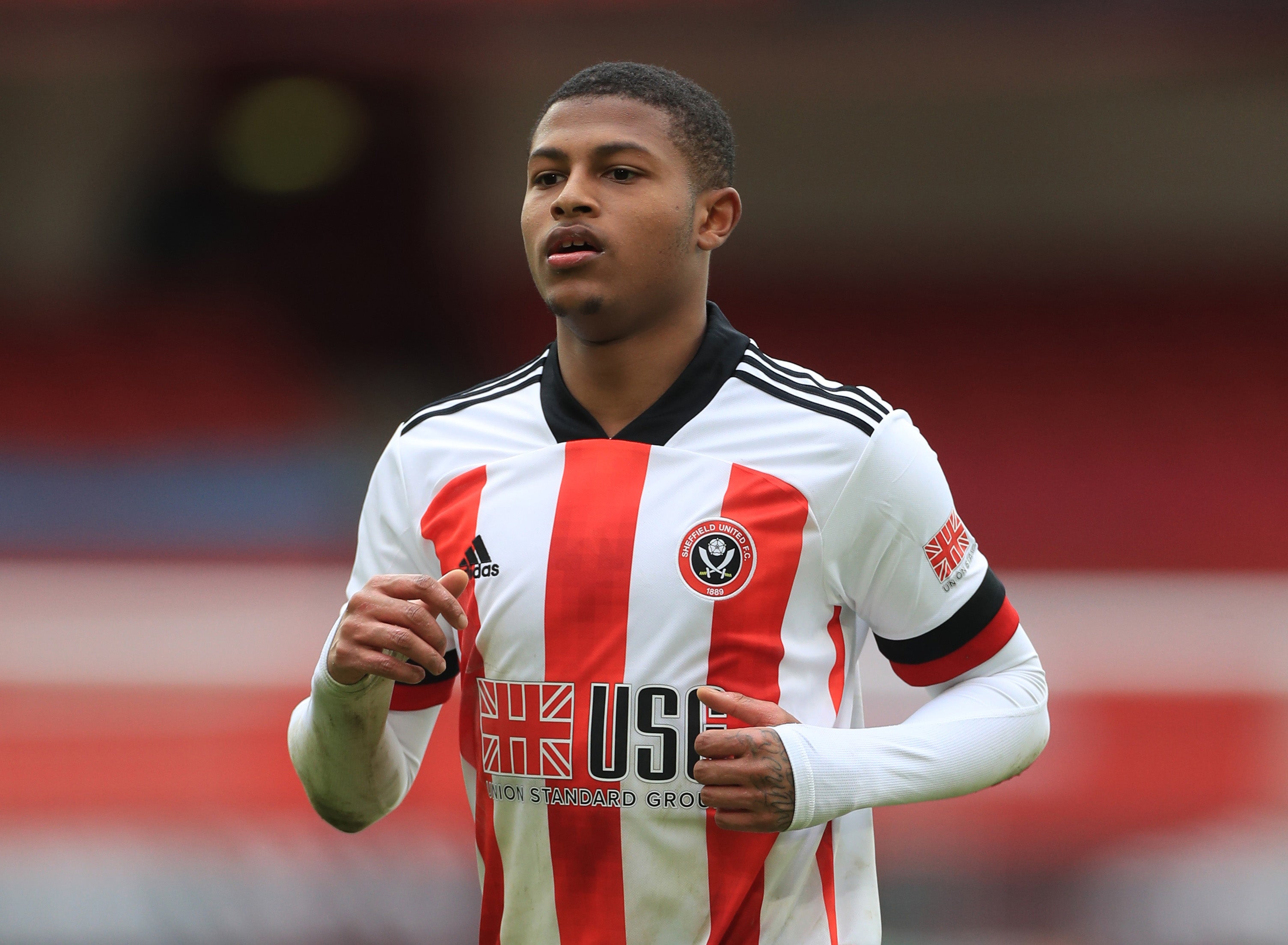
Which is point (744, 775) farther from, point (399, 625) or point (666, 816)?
point (399, 625)

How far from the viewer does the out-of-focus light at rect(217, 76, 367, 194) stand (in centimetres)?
841

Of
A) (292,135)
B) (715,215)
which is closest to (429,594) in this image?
(715,215)

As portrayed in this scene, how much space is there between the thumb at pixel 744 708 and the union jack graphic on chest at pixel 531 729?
18cm

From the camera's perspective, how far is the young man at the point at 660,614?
55.9 inches

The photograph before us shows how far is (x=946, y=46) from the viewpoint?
7465 mm

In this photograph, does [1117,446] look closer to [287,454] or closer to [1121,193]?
[1121,193]

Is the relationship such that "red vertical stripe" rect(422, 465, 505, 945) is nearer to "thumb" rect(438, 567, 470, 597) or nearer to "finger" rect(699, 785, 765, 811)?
"thumb" rect(438, 567, 470, 597)

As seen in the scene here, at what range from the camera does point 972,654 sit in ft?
4.94

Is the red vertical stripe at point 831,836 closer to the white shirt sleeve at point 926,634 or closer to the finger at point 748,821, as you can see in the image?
the white shirt sleeve at point 926,634

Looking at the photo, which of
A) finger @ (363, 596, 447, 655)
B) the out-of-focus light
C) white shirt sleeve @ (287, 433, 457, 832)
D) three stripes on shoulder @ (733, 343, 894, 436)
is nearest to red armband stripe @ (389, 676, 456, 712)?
white shirt sleeve @ (287, 433, 457, 832)

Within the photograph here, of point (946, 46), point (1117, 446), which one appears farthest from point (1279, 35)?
point (1117, 446)

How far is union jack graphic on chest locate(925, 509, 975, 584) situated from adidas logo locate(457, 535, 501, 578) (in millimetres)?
499

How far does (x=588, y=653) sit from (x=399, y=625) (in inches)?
9.1

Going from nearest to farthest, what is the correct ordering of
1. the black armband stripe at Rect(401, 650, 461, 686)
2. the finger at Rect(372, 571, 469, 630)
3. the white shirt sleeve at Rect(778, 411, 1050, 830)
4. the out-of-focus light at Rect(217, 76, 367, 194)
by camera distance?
the finger at Rect(372, 571, 469, 630)
the white shirt sleeve at Rect(778, 411, 1050, 830)
the black armband stripe at Rect(401, 650, 461, 686)
the out-of-focus light at Rect(217, 76, 367, 194)
